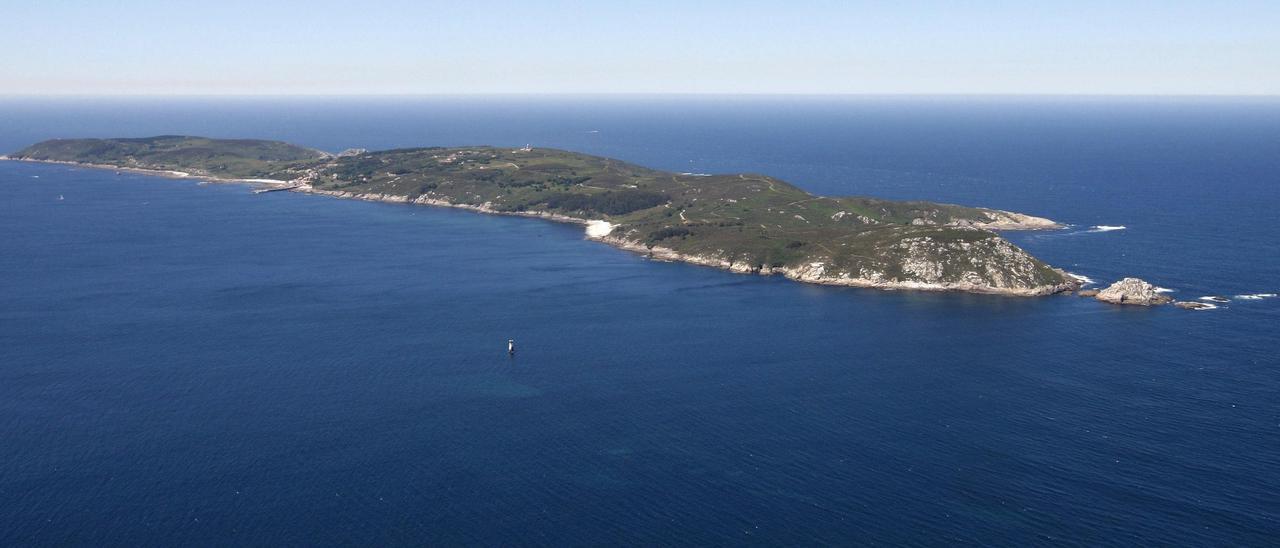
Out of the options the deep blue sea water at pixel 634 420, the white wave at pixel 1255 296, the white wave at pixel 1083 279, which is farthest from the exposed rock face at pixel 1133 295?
the white wave at pixel 1255 296

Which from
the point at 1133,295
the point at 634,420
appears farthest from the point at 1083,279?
the point at 634,420

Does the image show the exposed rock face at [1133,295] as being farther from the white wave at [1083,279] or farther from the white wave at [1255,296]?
the white wave at [1255,296]

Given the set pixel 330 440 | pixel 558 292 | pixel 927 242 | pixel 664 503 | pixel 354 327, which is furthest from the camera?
pixel 927 242

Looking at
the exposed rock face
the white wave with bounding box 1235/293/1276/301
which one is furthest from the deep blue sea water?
the exposed rock face

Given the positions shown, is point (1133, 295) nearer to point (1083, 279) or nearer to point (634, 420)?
point (1083, 279)

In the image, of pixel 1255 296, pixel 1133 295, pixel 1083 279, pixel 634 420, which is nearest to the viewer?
pixel 634 420

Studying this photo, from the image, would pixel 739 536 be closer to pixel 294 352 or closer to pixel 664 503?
pixel 664 503

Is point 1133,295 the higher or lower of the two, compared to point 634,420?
higher

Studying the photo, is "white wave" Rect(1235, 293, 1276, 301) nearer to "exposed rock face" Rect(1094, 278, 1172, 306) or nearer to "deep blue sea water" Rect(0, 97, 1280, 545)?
"deep blue sea water" Rect(0, 97, 1280, 545)

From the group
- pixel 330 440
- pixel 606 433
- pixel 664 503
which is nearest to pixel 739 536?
pixel 664 503
